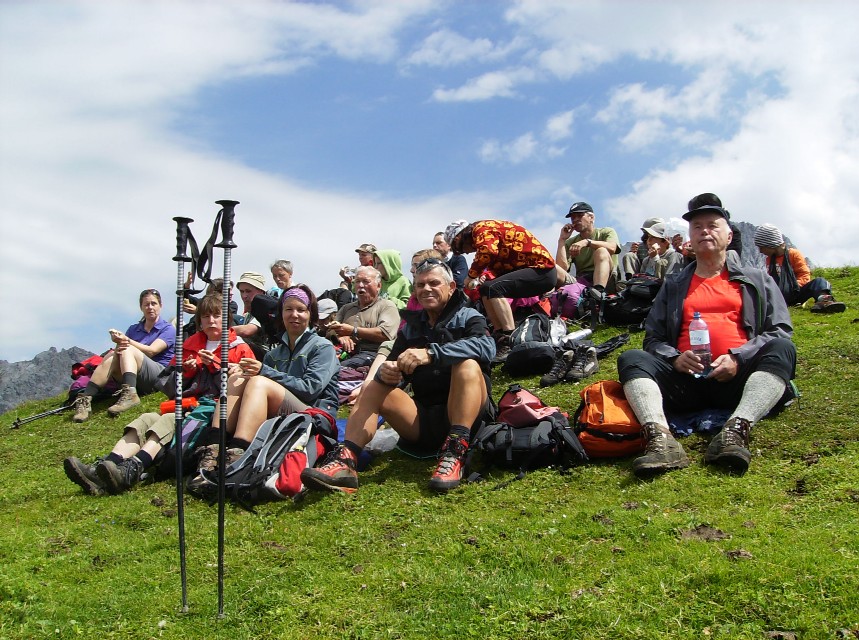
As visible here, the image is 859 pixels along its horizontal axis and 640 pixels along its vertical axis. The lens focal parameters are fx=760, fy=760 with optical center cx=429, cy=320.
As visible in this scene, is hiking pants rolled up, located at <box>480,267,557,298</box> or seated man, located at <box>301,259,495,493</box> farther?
hiking pants rolled up, located at <box>480,267,557,298</box>

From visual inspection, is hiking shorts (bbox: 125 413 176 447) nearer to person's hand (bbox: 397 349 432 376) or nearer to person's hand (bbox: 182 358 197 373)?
person's hand (bbox: 182 358 197 373)

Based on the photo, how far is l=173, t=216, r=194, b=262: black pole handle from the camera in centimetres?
479

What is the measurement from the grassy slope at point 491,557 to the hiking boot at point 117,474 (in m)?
0.17

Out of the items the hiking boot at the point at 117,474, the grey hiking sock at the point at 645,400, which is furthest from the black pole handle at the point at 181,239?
the grey hiking sock at the point at 645,400

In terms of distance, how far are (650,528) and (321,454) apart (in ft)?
10.7

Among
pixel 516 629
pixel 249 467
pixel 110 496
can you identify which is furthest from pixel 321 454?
pixel 516 629

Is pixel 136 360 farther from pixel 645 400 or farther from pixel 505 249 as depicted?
pixel 645 400

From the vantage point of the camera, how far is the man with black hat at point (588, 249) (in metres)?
12.5

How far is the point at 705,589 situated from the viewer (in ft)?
13.4

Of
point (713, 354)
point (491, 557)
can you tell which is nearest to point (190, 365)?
point (491, 557)

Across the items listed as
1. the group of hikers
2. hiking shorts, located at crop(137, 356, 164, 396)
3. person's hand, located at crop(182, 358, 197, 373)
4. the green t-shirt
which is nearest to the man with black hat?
the green t-shirt

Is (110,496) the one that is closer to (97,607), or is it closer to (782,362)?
(97,607)

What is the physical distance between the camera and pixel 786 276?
1231 centimetres

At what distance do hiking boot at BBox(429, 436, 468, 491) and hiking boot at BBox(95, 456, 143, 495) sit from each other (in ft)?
10.2
